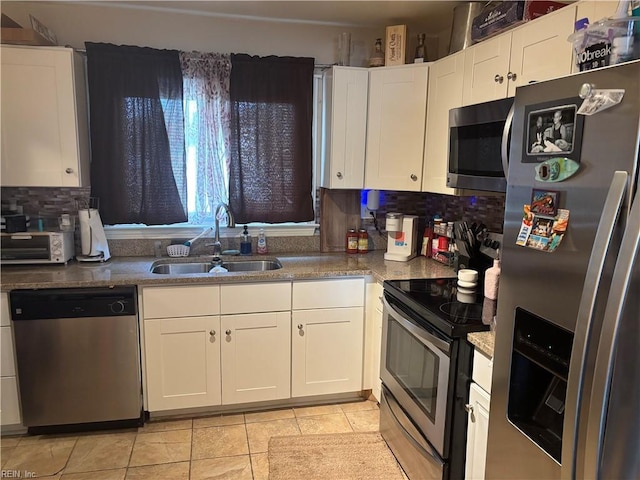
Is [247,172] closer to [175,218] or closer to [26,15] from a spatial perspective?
[175,218]

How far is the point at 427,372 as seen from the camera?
204cm

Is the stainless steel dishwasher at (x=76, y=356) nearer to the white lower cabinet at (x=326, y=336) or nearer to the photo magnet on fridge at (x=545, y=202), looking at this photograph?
the white lower cabinet at (x=326, y=336)

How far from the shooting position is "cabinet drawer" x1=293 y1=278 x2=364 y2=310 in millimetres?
2762

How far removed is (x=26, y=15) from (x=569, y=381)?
3346 millimetres

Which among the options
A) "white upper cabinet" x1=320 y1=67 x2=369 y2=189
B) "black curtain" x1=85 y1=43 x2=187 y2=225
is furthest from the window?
"white upper cabinet" x1=320 y1=67 x2=369 y2=189

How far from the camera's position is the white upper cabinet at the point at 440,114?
2514mm

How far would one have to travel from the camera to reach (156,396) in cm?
268

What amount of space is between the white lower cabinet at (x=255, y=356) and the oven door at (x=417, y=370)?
60cm

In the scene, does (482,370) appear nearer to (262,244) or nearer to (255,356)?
(255,356)

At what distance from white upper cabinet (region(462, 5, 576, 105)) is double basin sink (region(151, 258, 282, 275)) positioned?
1.55 m

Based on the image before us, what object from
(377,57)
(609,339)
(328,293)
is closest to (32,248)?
(328,293)

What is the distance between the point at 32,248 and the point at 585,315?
280 centimetres

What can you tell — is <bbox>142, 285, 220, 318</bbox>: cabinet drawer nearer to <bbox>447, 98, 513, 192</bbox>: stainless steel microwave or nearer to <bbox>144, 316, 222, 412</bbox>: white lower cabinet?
<bbox>144, 316, 222, 412</bbox>: white lower cabinet

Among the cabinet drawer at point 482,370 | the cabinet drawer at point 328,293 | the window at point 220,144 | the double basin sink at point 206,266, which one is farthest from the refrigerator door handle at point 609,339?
the window at point 220,144
